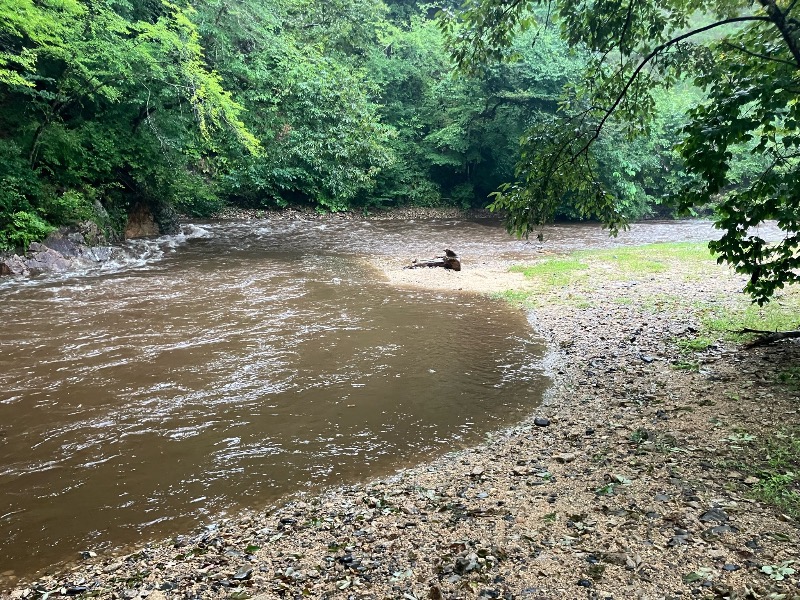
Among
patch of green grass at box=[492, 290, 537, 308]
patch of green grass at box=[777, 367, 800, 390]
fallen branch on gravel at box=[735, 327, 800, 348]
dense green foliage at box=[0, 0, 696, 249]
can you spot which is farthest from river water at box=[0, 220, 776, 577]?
dense green foliage at box=[0, 0, 696, 249]

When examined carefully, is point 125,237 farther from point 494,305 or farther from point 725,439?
point 725,439

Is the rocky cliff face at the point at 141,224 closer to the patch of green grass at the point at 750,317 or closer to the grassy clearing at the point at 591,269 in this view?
the grassy clearing at the point at 591,269

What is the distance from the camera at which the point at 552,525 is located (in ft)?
12.4

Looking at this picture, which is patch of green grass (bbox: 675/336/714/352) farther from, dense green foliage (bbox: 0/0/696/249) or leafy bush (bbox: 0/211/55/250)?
leafy bush (bbox: 0/211/55/250)

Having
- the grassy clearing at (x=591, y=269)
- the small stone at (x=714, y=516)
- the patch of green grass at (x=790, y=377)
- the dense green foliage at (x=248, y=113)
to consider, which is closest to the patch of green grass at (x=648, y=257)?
the grassy clearing at (x=591, y=269)

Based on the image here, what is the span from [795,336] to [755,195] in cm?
239

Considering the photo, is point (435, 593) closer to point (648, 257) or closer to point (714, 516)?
point (714, 516)

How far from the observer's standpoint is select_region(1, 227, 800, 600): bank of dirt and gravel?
3.21 meters

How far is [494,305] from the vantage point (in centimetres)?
1152

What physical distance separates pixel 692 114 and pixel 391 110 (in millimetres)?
31047

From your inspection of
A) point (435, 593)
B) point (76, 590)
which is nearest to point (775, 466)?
point (435, 593)

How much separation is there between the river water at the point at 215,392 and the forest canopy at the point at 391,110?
9.01 feet

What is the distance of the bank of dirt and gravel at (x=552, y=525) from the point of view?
10.5 ft

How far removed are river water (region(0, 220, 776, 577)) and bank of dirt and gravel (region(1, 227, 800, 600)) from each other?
0.46 meters
